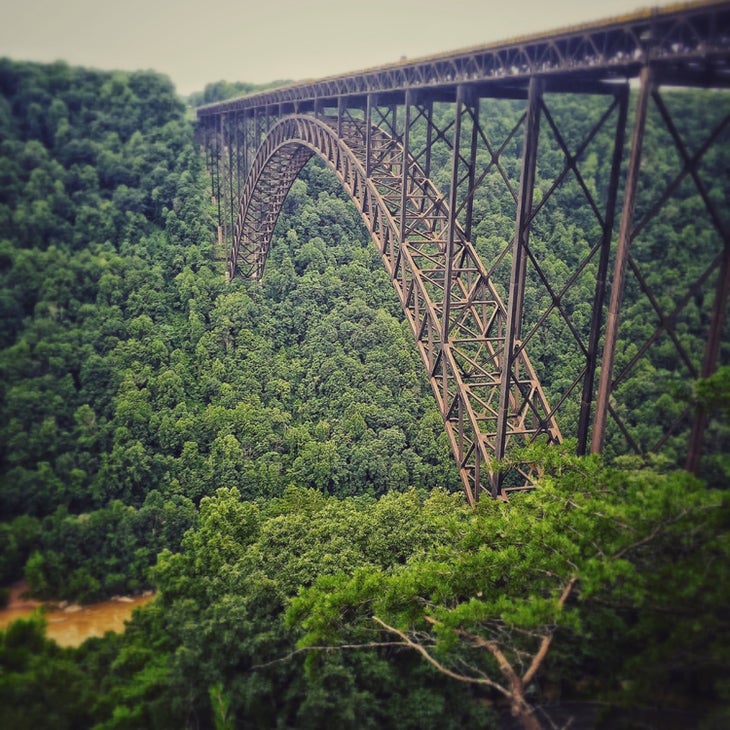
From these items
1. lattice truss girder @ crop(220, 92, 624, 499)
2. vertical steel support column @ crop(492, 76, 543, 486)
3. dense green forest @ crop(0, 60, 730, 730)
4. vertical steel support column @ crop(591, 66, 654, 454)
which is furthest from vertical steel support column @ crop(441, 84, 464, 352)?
vertical steel support column @ crop(591, 66, 654, 454)

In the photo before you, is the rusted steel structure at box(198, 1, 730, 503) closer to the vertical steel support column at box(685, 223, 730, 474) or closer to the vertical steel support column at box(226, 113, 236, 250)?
the vertical steel support column at box(685, 223, 730, 474)

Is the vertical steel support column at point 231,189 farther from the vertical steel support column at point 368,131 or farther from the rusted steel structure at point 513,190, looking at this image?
the vertical steel support column at point 368,131

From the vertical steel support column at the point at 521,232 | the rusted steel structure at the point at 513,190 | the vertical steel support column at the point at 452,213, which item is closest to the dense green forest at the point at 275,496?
the rusted steel structure at the point at 513,190

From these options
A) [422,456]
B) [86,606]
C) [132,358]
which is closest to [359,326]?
[422,456]

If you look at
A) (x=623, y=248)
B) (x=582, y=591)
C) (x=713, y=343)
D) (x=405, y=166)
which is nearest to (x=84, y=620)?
(x=405, y=166)

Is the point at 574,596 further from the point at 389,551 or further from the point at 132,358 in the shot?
the point at 132,358
